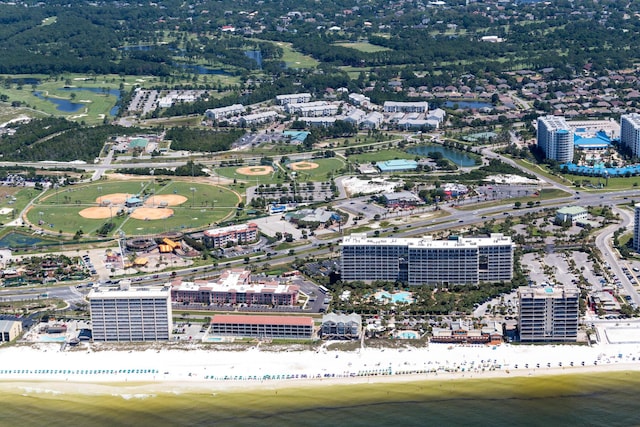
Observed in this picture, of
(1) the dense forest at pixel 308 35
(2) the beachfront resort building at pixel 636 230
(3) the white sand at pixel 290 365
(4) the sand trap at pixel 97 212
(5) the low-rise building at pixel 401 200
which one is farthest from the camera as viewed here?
(1) the dense forest at pixel 308 35

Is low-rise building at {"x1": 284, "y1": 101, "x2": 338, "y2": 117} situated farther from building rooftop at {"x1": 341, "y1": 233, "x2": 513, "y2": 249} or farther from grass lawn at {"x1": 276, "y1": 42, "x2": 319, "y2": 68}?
building rooftop at {"x1": 341, "y1": 233, "x2": 513, "y2": 249}

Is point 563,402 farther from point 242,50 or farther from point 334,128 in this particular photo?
point 242,50

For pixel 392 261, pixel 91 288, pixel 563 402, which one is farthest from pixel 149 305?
pixel 563 402

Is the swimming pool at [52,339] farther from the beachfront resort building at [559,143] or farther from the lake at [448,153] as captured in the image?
the beachfront resort building at [559,143]

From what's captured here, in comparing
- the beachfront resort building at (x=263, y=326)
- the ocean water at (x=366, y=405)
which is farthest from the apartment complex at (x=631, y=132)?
the beachfront resort building at (x=263, y=326)

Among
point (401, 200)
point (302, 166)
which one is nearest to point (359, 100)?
point (302, 166)

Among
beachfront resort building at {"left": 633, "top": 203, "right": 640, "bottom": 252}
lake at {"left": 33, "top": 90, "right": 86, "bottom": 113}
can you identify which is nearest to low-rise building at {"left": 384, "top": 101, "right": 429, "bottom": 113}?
lake at {"left": 33, "top": 90, "right": 86, "bottom": 113}

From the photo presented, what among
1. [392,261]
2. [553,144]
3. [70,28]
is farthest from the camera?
[70,28]
